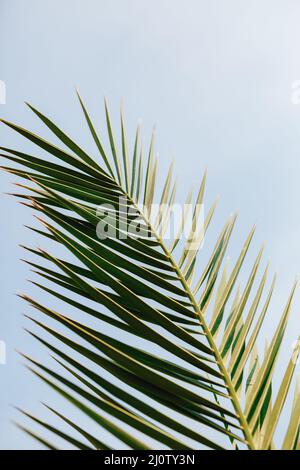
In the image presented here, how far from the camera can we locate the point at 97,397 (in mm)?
681

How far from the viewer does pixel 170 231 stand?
135cm

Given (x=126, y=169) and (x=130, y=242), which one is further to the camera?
(x=126, y=169)

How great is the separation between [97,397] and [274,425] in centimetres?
28

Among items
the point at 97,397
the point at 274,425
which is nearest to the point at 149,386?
the point at 97,397

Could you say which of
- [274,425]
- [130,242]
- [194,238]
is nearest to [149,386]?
[274,425]

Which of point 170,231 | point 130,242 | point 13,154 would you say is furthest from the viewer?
point 170,231

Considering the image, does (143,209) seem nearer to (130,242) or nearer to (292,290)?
(130,242)

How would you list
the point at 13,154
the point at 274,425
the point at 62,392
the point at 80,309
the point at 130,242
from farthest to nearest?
the point at 13,154 → the point at 130,242 → the point at 80,309 → the point at 274,425 → the point at 62,392

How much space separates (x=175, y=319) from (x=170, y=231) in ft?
1.29

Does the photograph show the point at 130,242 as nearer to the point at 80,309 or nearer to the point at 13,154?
the point at 80,309

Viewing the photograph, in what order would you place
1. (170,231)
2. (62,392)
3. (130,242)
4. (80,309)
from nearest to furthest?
(62,392) < (80,309) < (130,242) < (170,231)

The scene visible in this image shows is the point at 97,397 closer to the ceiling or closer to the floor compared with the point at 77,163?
closer to the floor
